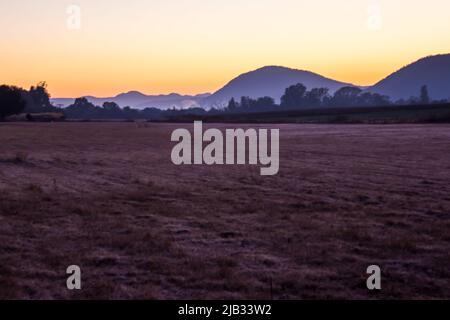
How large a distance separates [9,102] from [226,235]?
428ft

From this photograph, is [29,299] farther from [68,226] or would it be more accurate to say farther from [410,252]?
[410,252]

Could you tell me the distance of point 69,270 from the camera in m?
8.63

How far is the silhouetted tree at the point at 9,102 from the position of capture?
129m

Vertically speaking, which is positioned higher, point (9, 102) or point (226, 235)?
point (9, 102)

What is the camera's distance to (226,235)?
→ 11.3 m

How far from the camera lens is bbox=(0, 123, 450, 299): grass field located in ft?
26.2

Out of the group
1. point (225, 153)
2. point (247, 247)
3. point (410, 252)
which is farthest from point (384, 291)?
point (225, 153)

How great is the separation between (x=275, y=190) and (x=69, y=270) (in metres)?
10.2

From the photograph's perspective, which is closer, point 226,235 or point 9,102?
point 226,235

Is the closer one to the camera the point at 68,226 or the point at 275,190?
the point at 68,226

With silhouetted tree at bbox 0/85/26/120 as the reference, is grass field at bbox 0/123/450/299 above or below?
below

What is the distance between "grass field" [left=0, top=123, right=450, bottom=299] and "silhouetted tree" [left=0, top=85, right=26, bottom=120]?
4629 inches

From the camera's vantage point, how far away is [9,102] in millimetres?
129375
